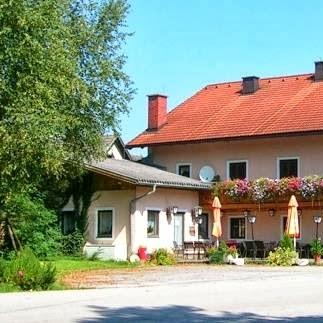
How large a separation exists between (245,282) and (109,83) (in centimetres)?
1187

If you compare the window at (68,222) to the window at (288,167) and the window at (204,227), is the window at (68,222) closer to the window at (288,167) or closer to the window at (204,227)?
the window at (204,227)

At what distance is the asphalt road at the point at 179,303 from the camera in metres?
12.9

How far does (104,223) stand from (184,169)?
276 inches

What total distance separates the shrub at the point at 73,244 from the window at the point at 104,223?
893 mm

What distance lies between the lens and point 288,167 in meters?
37.8

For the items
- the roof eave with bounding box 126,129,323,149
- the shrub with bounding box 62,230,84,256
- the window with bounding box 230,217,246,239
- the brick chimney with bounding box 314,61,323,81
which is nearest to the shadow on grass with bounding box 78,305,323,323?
the shrub with bounding box 62,230,84,256

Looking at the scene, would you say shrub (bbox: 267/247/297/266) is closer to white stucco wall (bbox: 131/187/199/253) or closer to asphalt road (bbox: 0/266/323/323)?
white stucco wall (bbox: 131/187/199/253)

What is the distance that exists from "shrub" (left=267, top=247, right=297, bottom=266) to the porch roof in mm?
5773

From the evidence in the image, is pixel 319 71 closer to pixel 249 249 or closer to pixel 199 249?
pixel 249 249

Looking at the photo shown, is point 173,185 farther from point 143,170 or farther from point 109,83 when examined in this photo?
point 109,83

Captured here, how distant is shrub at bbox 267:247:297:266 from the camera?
1238 inches

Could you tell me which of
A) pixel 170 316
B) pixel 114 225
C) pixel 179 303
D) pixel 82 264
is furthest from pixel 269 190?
pixel 170 316

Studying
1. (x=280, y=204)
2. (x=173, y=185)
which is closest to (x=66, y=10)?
(x=173, y=185)

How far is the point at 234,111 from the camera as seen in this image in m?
41.9
